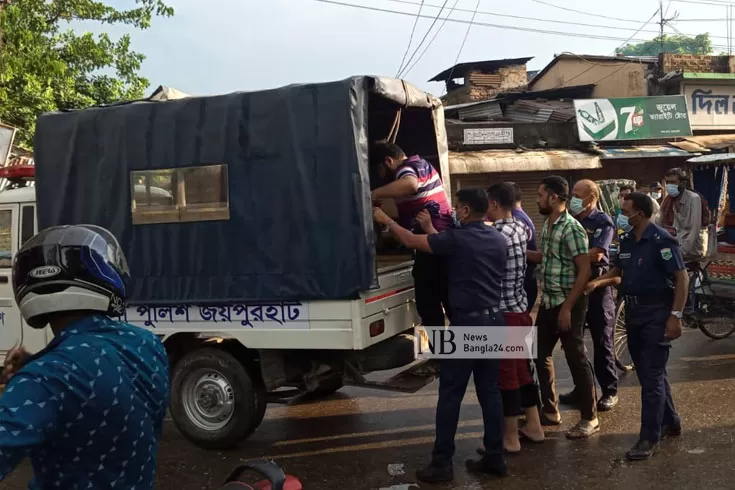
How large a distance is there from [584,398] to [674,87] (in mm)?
16277

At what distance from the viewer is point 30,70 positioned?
976 centimetres

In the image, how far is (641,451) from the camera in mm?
4266

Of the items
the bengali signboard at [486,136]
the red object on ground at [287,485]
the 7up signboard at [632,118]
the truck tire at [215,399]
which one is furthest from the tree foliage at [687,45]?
the red object on ground at [287,485]

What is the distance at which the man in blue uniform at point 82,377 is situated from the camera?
1392 mm

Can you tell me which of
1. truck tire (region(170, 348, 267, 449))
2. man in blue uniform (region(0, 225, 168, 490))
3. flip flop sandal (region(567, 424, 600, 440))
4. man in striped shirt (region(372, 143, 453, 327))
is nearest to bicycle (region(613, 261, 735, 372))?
flip flop sandal (region(567, 424, 600, 440))

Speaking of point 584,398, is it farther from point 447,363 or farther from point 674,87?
point 674,87

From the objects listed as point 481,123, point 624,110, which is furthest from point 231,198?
point 624,110

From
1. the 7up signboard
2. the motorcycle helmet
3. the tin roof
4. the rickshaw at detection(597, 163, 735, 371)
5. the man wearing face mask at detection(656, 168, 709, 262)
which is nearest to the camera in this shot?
the motorcycle helmet

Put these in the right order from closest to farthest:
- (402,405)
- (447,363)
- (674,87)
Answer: (447,363), (402,405), (674,87)

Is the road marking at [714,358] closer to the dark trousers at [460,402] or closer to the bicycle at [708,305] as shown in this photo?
the bicycle at [708,305]

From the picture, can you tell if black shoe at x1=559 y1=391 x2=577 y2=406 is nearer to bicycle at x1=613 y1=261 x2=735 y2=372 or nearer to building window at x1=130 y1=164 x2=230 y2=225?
bicycle at x1=613 y1=261 x2=735 y2=372

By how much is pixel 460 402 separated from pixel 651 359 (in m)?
1.29

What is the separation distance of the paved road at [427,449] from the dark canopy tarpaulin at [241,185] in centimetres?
120

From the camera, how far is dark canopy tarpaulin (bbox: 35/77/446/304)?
4.29m
